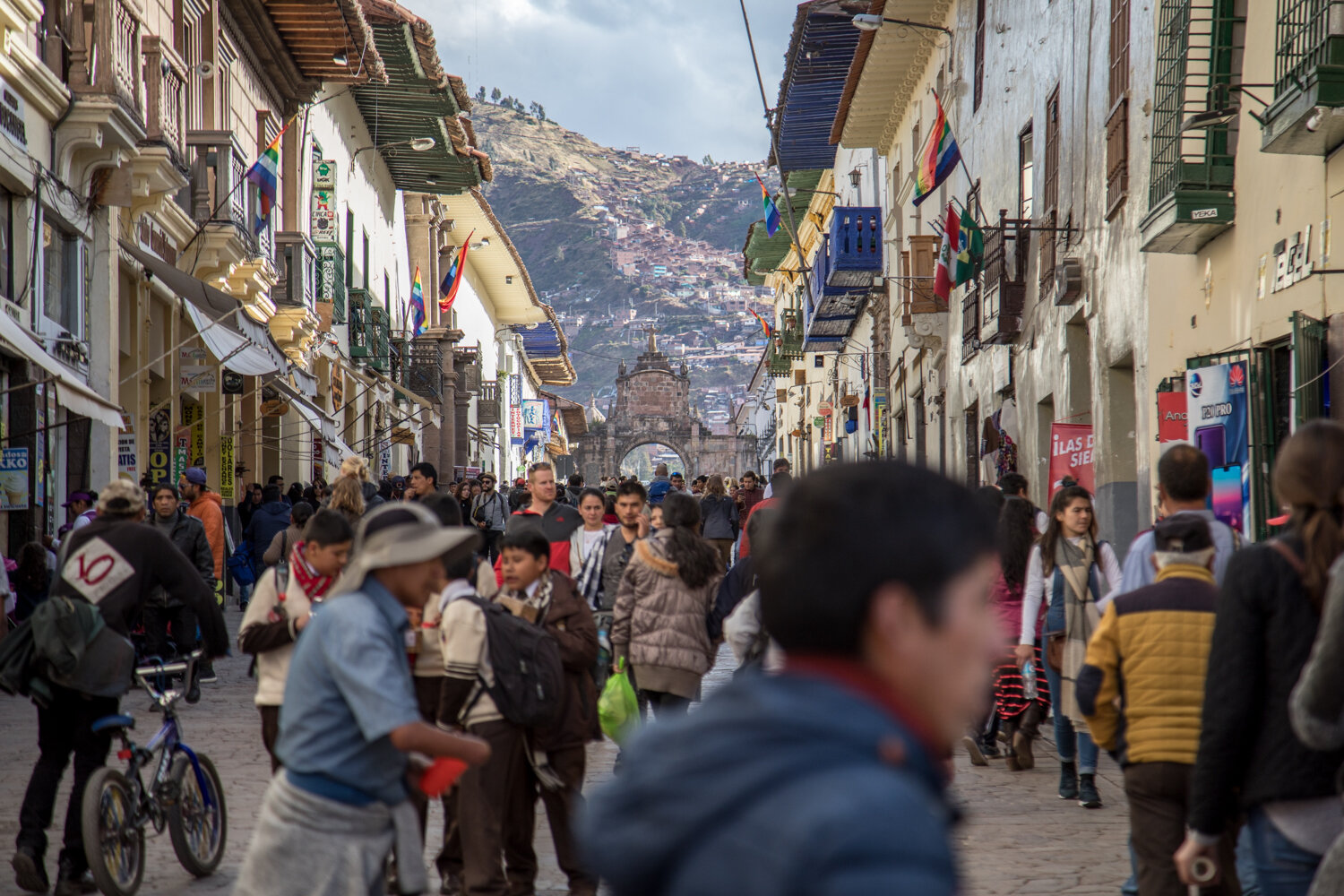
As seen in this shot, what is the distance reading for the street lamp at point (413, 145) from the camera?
1227 inches

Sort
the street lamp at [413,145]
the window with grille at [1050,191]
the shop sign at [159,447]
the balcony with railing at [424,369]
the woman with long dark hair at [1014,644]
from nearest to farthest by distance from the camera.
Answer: the woman with long dark hair at [1014,644], the window with grille at [1050,191], the shop sign at [159,447], the street lamp at [413,145], the balcony with railing at [424,369]

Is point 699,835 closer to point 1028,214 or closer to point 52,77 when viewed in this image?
point 52,77

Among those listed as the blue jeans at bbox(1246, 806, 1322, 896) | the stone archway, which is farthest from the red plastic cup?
the stone archway

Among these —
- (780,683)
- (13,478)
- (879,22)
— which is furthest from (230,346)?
(780,683)

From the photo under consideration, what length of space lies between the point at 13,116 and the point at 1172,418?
32.1ft

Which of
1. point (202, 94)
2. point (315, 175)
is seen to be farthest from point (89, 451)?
point (315, 175)

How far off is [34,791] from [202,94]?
1599cm

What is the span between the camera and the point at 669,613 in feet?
28.0

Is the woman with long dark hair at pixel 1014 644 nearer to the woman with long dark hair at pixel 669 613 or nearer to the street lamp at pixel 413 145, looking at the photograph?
the woman with long dark hair at pixel 669 613

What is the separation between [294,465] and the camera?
2848 cm

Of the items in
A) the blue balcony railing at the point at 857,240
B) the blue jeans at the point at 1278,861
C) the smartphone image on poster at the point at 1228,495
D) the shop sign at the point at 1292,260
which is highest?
the blue balcony railing at the point at 857,240

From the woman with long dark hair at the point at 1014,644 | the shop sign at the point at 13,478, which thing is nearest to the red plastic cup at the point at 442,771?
the woman with long dark hair at the point at 1014,644

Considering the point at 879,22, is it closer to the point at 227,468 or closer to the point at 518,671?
the point at 227,468

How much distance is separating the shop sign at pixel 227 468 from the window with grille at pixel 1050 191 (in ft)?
36.5
